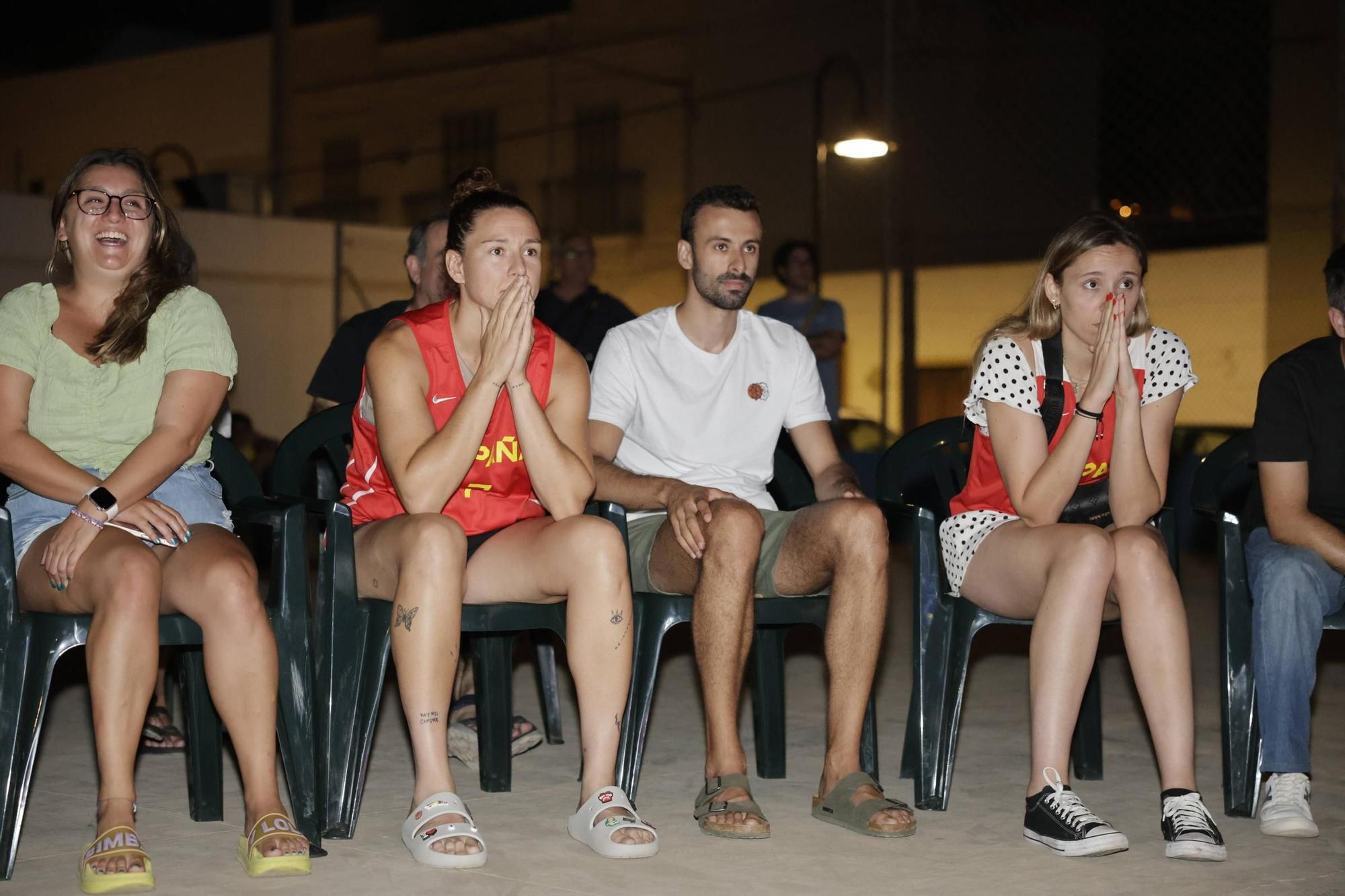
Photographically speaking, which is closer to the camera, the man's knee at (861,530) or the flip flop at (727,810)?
the flip flop at (727,810)

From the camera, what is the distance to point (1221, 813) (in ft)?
10.4

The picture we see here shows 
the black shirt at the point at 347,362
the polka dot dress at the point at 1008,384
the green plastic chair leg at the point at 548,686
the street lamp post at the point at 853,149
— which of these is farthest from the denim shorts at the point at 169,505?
the street lamp post at the point at 853,149

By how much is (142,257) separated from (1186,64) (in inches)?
467

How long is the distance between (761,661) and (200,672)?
1.29 metres

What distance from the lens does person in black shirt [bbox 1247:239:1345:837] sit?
306 centimetres

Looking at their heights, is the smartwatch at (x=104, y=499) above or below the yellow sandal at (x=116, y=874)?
above

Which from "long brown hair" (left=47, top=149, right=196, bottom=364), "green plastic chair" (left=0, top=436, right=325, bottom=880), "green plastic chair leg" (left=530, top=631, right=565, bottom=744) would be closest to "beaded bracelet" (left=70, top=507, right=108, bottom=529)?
"green plastic chair" (left=0, top=436, right=325, bottom=880)

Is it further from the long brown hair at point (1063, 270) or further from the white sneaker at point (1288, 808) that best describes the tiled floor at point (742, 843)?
the long brown hair at point (1063, 270)

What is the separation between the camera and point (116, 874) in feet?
8.12

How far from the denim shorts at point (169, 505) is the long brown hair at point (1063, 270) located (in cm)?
Answer: 165

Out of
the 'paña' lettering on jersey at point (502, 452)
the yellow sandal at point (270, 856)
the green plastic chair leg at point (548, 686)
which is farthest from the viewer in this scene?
the green plastic chair leg at point (548, 686)

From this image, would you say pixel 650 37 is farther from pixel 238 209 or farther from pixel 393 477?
pixel 393 477

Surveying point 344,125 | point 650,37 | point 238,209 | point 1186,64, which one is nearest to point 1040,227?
point 1186,64

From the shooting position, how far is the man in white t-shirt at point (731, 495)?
305 centimetres
